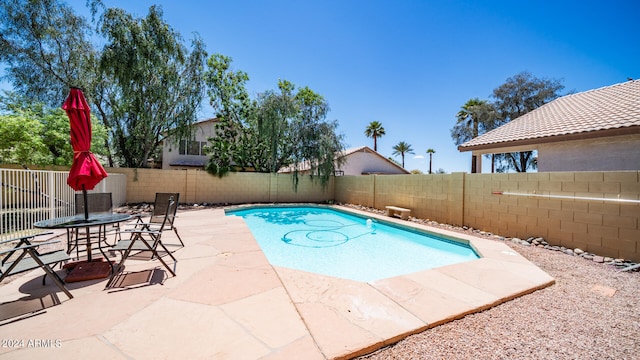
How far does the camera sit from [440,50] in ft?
38.5

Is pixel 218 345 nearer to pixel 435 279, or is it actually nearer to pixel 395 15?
pixel 435 279

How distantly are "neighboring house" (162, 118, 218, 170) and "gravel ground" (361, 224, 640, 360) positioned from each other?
18.0 m

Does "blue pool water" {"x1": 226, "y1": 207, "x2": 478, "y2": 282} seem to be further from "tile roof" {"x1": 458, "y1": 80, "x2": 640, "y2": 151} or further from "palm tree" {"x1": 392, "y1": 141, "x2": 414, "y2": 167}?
"palm tree" {"x1": 392, "y1": 141, "x2": 414, "y2": 167}

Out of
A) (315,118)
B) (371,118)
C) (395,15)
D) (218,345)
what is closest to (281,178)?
(315,118)

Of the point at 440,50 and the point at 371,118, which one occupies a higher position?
the point at 371,118

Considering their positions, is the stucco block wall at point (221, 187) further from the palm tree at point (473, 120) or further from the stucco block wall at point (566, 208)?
the palm tree at point (473, 120)

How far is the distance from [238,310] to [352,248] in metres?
4.57

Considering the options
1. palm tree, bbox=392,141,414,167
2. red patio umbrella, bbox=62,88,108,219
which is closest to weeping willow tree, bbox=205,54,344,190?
red patio umbrella, bbox=62,88,108,219

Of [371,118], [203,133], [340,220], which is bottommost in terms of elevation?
[340,220]

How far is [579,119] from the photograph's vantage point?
775cm

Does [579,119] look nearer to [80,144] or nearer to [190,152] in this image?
[80,144]

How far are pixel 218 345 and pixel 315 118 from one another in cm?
1317

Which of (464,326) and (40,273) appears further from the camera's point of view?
(40,273)

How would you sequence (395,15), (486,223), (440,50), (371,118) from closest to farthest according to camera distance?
(486,223) → (395,15) → (440,50) → (371,118)
